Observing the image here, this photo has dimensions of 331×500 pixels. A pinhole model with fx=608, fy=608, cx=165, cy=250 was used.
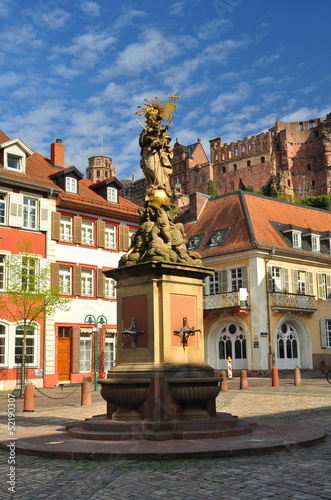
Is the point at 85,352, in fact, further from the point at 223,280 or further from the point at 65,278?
the point at 223,280

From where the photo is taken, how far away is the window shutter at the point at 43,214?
1201 inches

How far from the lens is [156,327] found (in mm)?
10969

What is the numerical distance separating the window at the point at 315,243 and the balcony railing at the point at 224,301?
7658mm

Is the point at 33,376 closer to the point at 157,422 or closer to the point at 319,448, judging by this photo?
the point at 157,422

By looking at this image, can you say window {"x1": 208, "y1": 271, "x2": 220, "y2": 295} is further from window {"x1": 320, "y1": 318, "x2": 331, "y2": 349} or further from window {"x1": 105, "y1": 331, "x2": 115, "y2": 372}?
window {"x1": 105, "y1": 331, "x2": 115, "y2": 372}

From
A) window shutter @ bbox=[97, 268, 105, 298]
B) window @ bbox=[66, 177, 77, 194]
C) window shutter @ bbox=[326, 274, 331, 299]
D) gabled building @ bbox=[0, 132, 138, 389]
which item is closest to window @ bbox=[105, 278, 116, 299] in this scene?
gabled building @ bbox=[0, 132, 138, 389]

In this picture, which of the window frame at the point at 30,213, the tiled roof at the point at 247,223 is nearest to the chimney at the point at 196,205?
the tiled roof at the point at 247,223

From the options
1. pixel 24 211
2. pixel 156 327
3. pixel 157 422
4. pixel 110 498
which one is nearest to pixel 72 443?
pixel 157 422

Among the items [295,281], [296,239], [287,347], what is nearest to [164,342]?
[287,347]

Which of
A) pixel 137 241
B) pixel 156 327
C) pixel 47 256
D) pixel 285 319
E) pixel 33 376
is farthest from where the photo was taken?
pixel 285 319

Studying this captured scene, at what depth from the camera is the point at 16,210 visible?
96.5 feet

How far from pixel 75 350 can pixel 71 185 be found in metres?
8.91

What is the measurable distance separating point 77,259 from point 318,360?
16.4 metres

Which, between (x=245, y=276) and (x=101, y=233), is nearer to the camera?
(x=101, y=233)
